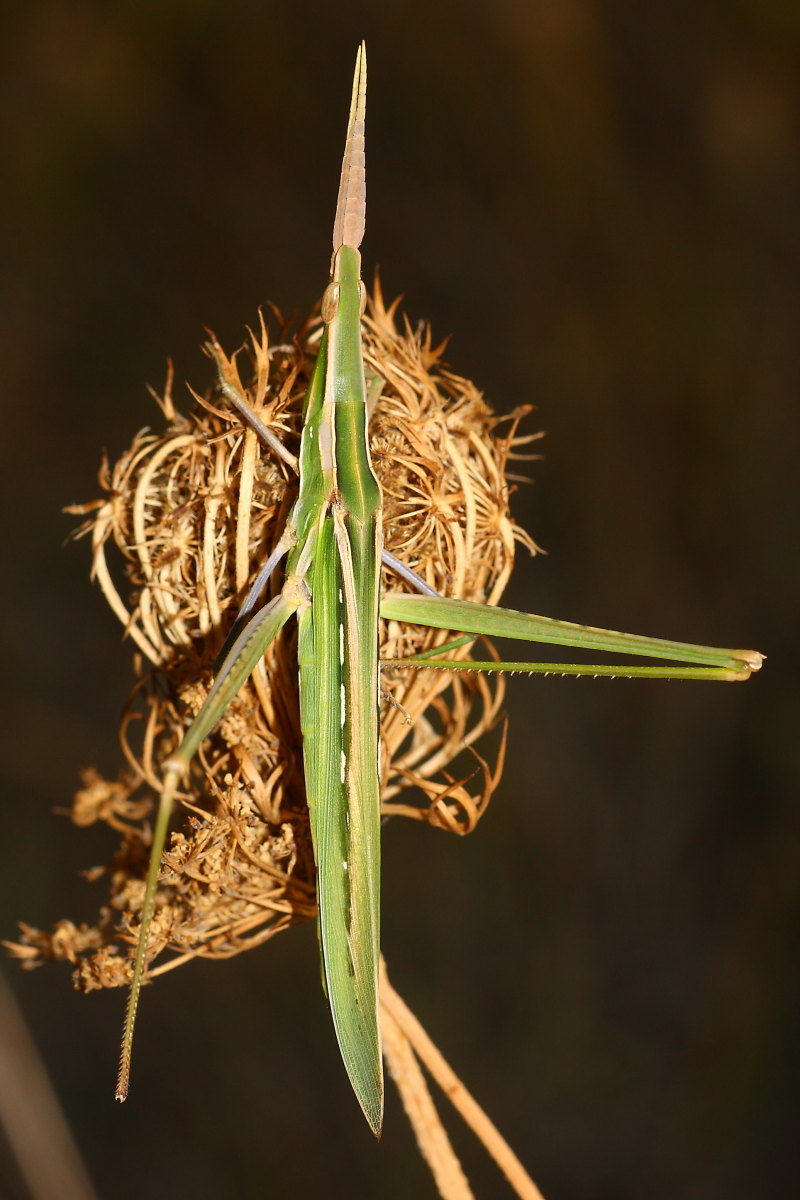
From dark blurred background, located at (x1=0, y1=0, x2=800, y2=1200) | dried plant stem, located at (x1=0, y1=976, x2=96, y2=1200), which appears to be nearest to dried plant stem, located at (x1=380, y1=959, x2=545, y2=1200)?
A: dried plant stem, located at (x1=0, y1=976, x2=96, y2=1200)

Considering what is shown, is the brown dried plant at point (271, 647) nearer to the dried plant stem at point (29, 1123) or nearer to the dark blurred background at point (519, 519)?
the dried plant stem at point (29, 1123)

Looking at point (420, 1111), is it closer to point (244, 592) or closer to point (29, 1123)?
point (244, 592)

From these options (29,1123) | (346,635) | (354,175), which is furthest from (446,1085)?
(29,1123)

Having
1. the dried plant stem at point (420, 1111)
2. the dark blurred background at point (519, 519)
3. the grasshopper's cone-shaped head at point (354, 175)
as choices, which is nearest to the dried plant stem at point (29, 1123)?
the dark blurred background at point (519, 519)

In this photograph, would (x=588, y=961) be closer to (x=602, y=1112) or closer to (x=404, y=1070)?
(x=602, y=1112)

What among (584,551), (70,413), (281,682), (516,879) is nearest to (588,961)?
(516,879)
